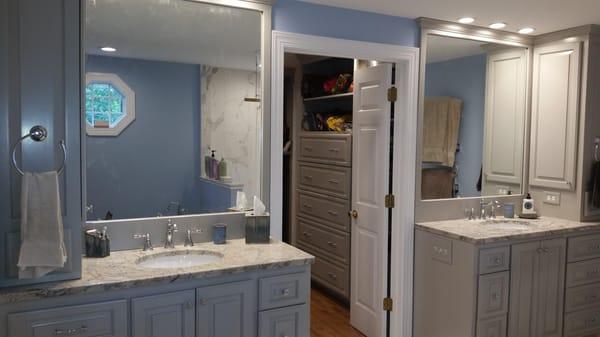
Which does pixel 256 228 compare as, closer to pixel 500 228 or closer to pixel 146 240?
pixel 146 240

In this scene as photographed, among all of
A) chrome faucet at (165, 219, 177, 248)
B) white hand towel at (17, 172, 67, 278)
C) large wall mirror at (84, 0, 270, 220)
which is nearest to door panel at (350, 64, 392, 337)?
large wall mirror at (84, 0, 270, 220)

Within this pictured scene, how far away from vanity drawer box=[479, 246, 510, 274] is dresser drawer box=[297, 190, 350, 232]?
4.66 feet

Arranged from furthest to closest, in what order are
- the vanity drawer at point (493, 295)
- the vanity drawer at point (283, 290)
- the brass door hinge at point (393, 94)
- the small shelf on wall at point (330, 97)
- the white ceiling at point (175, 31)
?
1. the small shelf on wall at point (330, 97)
2. the brass door hinge at point (393, 94)
3. the vanity drawer at point (493, 295)
4. the white ceiling at point (175, 31)
5. the vanity drawer at point (283, 290)

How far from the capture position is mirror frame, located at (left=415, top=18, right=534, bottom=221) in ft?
10.8

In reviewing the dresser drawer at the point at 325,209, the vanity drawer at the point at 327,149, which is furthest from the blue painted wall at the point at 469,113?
the dresser drawer at the point at 325,209

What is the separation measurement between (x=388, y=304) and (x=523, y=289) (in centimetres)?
90

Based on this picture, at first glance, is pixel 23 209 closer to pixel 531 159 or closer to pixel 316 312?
pixel 316 312

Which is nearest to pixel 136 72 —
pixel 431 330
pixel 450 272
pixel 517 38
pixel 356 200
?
pixel 356 200

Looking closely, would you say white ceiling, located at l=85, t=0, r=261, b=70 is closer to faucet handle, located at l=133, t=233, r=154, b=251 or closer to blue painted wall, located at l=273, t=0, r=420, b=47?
blue painted wall, located at l=273, t=0, r=420, b=47

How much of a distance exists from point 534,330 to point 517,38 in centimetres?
217

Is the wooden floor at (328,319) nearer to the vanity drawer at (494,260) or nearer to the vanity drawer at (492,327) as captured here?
the vanity drawer at (492,327)

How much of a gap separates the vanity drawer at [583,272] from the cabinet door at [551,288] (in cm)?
7

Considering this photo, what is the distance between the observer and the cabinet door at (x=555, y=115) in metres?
3.49

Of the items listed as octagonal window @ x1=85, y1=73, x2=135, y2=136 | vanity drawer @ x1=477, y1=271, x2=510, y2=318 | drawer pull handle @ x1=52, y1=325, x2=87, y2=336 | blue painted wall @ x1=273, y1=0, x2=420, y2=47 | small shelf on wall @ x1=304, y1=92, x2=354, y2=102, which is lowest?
vanity drawer @ x1=477, y1=271, x2=510, y2=318
